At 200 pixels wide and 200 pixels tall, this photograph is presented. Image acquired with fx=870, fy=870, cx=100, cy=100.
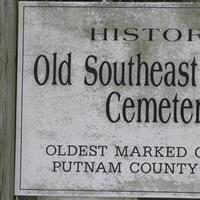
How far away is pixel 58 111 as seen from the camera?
9.18 feet

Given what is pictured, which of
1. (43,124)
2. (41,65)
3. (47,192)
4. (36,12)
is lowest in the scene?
(47,192)

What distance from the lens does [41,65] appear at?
280 cm

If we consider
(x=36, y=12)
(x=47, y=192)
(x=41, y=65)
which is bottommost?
(x=47, y=192)

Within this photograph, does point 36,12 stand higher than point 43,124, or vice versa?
point 36,12

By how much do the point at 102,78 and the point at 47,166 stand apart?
0.33m

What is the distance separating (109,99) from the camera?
2.78 meters

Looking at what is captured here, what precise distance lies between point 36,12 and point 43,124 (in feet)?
1.19

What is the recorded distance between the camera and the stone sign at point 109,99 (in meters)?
2.78

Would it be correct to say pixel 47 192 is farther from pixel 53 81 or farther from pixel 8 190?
pixel 53 81

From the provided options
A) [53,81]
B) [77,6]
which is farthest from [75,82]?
[77,6]

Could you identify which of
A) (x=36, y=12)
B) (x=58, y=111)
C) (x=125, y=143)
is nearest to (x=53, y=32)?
(x=36, y=12)

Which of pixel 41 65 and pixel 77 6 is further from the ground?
pixel 77 6

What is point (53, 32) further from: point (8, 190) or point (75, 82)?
point (8, 190)

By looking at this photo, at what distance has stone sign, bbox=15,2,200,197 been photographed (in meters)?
2.78
